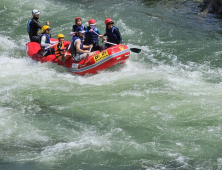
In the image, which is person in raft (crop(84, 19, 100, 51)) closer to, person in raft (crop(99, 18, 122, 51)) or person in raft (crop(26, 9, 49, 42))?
person in raft (crop(99, 18, 122, 51))

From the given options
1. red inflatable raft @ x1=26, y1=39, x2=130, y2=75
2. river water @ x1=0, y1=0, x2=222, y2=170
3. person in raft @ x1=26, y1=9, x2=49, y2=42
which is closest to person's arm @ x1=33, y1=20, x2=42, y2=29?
person in raft @ x1=26, y1=9, x2=49, y2=42

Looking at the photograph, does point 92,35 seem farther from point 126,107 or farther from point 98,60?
point 126,107

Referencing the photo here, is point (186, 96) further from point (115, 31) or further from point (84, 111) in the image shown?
point (115, 31)

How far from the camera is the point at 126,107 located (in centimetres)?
748

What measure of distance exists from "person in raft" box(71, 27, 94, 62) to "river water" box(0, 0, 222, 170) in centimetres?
54

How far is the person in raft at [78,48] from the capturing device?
353 inches

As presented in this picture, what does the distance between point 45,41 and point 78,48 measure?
1.40 m

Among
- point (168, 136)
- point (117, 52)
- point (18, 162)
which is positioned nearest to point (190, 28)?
point (117, 52)

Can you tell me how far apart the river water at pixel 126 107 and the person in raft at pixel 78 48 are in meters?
0.54

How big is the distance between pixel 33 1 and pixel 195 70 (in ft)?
32.5

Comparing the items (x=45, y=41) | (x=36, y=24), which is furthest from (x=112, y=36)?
(x=36, y=24)

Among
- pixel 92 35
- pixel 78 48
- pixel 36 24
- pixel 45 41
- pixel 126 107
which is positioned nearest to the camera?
pixel 126 107

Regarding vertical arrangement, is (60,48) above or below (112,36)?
below

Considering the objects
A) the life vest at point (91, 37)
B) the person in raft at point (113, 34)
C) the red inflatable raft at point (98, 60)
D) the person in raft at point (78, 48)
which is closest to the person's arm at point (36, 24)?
the red inflatable raft at point (98, 60)
